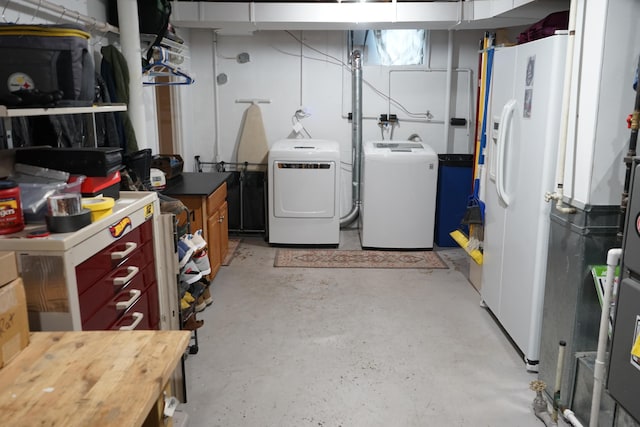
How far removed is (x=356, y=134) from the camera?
5527mm

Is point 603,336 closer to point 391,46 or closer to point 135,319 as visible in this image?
point 135,319

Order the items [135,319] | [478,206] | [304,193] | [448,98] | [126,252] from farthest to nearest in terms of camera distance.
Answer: [448,98] < [304,193] < [478,206] < [135,319] < [126,252]

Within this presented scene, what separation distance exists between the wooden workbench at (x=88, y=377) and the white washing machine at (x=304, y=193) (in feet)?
11.2

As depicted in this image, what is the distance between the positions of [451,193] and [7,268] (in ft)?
13.9

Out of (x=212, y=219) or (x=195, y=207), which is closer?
(x=195, y=207)

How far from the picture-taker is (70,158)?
2.08m

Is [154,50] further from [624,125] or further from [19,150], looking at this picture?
[624,125]

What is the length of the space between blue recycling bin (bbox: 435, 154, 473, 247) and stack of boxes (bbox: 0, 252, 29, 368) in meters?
4.17

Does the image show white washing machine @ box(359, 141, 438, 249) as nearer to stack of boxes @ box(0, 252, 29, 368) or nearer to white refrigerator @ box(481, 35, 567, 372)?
white refrigerator @ box(481, 35, 567, 372)

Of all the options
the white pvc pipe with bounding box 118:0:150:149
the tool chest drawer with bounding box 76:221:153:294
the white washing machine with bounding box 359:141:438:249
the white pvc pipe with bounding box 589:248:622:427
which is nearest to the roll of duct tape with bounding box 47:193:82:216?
the tool chest drawer with bounding box 76:221:153:294

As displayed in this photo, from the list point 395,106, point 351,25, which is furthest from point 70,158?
point 395,106

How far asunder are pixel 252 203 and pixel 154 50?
2.09m

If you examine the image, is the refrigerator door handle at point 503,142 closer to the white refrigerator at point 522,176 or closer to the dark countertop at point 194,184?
the white refrigerator at point 522,176

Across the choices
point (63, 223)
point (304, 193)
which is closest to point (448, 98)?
point (304, 193)
